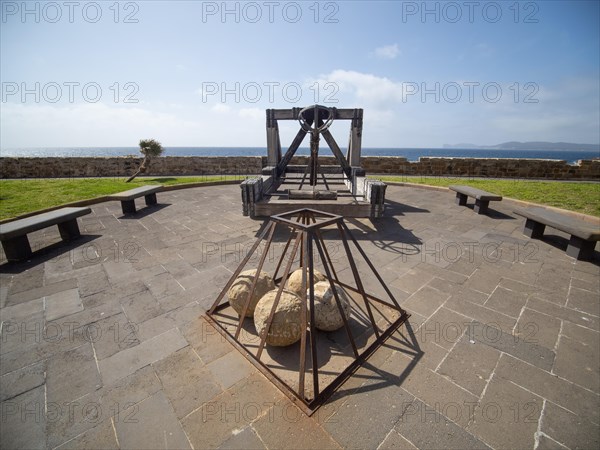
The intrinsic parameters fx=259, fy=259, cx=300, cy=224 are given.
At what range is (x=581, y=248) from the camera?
4316 millimetres

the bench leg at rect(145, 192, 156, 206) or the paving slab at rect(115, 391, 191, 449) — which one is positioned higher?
the bench leg at rect(145, 192, 156, 206)

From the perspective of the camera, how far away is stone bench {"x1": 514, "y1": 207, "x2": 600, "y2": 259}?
13.6ft

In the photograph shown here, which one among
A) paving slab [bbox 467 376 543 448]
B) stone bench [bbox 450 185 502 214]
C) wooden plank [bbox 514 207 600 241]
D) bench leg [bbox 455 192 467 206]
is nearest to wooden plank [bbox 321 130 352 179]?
stone bench [bbox 450 185 502 214]

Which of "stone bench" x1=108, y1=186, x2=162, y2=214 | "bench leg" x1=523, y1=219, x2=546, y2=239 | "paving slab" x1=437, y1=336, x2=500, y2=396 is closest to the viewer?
"paving slab" x1=437, y1=336, x2=500, y2=396

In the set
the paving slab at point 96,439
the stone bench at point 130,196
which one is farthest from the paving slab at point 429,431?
the stone bench at point 130,196

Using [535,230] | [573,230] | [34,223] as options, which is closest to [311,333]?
[573,230]

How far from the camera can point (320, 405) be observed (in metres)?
1.93

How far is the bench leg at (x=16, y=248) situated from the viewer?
13.5 ft

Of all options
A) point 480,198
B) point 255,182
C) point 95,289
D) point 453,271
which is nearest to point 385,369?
point 453,271

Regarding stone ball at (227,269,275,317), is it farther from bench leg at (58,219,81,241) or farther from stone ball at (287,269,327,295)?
bench leg at (58,219,81,241)

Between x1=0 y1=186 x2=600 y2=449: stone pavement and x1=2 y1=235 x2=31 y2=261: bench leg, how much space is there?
0.56ft

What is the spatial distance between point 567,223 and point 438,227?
2095mm

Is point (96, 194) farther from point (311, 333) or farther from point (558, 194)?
point (558, 194)

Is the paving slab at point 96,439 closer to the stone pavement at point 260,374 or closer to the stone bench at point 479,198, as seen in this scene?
the stone pavement at point 260,374
